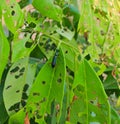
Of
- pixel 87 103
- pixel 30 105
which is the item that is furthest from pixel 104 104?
pixel 30 105

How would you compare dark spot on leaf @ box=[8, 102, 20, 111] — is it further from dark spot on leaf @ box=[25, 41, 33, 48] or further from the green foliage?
dark spot on leaf @ box=[25, 41, 33, 48]

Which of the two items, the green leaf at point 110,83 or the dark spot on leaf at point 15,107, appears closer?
the dark spot on leaf at point 15,107

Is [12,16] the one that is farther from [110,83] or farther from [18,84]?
[110,83]

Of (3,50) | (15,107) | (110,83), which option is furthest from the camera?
(110,83)

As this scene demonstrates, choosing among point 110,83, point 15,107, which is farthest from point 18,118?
point 110,83

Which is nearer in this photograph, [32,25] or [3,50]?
[3,50]

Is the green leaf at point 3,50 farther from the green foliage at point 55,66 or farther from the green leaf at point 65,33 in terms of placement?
the green leaf at point 65,33

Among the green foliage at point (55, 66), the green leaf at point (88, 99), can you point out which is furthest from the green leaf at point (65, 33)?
the green leaf at point (88, 99)

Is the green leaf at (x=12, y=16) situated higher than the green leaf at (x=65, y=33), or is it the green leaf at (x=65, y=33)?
the green leaf at (x=12, y=16)
